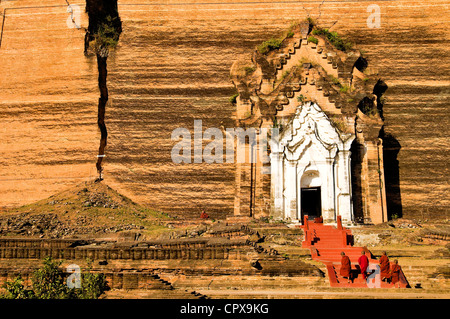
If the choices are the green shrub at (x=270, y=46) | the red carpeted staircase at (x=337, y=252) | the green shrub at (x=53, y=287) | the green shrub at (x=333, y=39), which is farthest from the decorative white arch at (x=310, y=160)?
the green shrub at (x=53, y=287)

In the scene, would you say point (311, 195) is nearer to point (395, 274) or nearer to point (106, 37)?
point (395, 274)

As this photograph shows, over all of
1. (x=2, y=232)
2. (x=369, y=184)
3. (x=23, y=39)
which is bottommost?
(x=2, y=232)

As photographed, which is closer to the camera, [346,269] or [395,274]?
[395,274]

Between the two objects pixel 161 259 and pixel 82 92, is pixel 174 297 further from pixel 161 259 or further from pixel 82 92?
pixel 82 92

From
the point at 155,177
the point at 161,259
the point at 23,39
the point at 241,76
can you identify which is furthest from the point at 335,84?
the point at 23,39

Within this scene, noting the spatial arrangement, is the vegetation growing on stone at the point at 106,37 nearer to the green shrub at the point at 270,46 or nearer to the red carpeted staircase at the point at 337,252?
the green shrub at the point at 270,46

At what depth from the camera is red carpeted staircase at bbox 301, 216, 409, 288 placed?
14.6 m

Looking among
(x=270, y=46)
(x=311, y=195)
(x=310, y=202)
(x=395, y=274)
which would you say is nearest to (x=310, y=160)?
(x=311, y=195)

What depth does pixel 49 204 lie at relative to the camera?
2645 cm

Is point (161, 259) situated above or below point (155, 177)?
below

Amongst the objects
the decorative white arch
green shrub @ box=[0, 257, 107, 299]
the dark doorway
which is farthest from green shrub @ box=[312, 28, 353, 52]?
green shrub @ box=[0, 257, 107, 299]

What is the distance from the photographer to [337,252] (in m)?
18.1

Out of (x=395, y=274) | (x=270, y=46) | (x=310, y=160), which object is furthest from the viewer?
(x=270, y=46)
